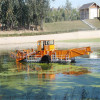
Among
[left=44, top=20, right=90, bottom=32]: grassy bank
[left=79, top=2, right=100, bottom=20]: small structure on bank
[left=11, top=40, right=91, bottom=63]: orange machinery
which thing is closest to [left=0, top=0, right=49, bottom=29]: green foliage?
[left=44, top=20, right=90, bottom=32]: grassy bank

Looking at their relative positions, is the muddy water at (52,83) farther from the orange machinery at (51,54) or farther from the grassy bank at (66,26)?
the grassy bank at (66,26)

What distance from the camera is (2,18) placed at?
8081cm

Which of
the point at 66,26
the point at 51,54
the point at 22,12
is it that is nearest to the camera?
the point at 51,54

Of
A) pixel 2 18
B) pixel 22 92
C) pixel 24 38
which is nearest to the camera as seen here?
pixel 22 92

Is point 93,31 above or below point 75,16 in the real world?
below

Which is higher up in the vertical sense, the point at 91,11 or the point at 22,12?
the point at 91,11

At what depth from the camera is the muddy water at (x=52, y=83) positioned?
49.9 feet

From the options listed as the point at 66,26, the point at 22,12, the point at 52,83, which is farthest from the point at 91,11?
the point at 52,83

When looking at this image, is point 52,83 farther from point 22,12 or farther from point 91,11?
point 91,11

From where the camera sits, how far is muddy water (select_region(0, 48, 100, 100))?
49.9 ft

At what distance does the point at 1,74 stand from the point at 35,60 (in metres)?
6.70

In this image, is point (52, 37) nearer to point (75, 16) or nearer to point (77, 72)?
point (77, 72)

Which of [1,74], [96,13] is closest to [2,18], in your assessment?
A: [96,13]

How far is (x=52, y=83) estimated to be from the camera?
18641 millimetres
